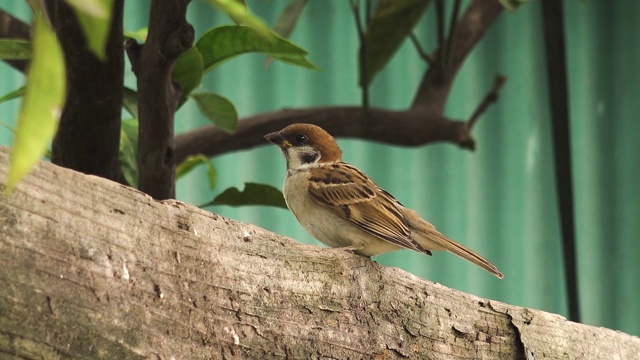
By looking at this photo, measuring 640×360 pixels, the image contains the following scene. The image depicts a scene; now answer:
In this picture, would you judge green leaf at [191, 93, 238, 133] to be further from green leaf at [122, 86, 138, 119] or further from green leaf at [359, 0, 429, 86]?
green leaf at [359, 0, 429, 86]

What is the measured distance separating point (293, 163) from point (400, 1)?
2.61ft

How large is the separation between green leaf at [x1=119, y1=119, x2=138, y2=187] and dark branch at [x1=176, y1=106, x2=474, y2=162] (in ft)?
1.44

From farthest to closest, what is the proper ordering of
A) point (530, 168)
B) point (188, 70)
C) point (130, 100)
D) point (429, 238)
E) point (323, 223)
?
point (530, 168) < point (130, 100) < point (429, 238) < point (323, 223) < point (188, 70)

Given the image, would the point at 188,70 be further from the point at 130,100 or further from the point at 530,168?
the point at 530,168

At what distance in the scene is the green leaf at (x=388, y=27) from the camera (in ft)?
10.4

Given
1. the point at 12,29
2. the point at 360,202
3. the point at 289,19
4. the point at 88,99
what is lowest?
the point at 88,99

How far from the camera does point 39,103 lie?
21.9 inches

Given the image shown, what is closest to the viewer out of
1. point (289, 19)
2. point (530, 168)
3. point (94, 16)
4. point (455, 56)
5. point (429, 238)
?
point (94, 16)

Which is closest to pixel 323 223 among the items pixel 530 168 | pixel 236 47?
pixel 236 47

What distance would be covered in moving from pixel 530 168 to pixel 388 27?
139 cm

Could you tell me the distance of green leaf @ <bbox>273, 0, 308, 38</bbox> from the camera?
327 cm

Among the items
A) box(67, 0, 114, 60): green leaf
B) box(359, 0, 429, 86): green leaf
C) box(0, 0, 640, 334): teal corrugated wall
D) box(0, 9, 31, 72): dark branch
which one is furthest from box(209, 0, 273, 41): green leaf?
box(0, 0, 640, 334): teal corrugated wall

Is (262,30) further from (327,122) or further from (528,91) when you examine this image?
(528,91)

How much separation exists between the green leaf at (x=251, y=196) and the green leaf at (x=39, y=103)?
1.98 metres
